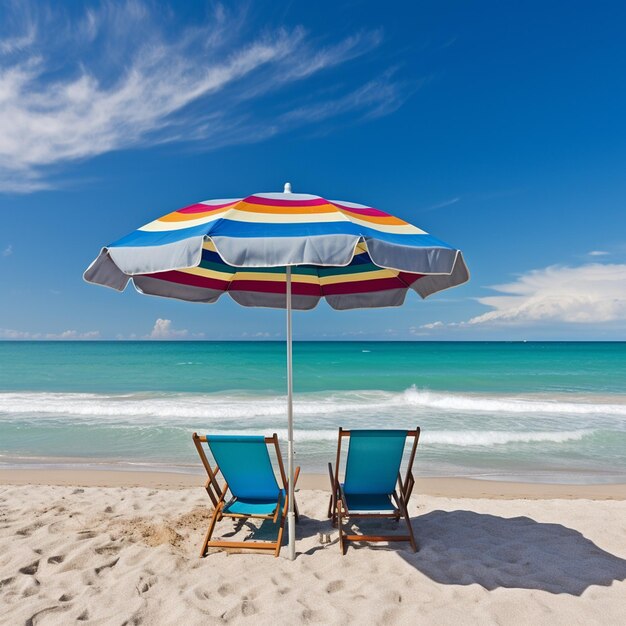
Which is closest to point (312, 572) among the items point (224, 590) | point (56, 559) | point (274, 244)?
point (224, 590)

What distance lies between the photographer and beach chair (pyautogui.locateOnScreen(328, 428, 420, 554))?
148 inches

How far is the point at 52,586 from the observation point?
3.06m

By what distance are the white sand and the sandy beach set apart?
0.04 ft

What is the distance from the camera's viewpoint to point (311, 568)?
3377 mm

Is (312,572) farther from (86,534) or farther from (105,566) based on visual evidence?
(86,534)

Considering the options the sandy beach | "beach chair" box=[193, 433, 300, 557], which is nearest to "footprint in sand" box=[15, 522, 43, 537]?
the sandy beach

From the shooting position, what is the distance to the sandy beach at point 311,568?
275 centimetres

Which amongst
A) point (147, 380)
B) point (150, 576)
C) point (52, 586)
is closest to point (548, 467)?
point (150, 576)

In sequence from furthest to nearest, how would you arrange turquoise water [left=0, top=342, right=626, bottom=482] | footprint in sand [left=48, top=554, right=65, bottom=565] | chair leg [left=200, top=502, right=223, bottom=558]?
turquoise water [left=0, top=342, right=626, bottom=482] → chair leg [left=200, top=502, right=223, bottom=558] → footprint in sand [left=48, top=554, right=65, bottom=565]

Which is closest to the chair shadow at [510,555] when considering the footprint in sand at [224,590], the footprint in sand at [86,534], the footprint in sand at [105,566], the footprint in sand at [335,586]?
the footprint in sand at [335,586]

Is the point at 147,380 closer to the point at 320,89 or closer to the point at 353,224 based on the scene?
the point at 320,89

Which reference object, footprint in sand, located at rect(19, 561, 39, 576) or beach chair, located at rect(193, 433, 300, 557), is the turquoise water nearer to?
beach chair, located at rect(193, 433, 300, 557)

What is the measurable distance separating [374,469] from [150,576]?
189cm

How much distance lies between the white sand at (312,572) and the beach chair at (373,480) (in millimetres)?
242
